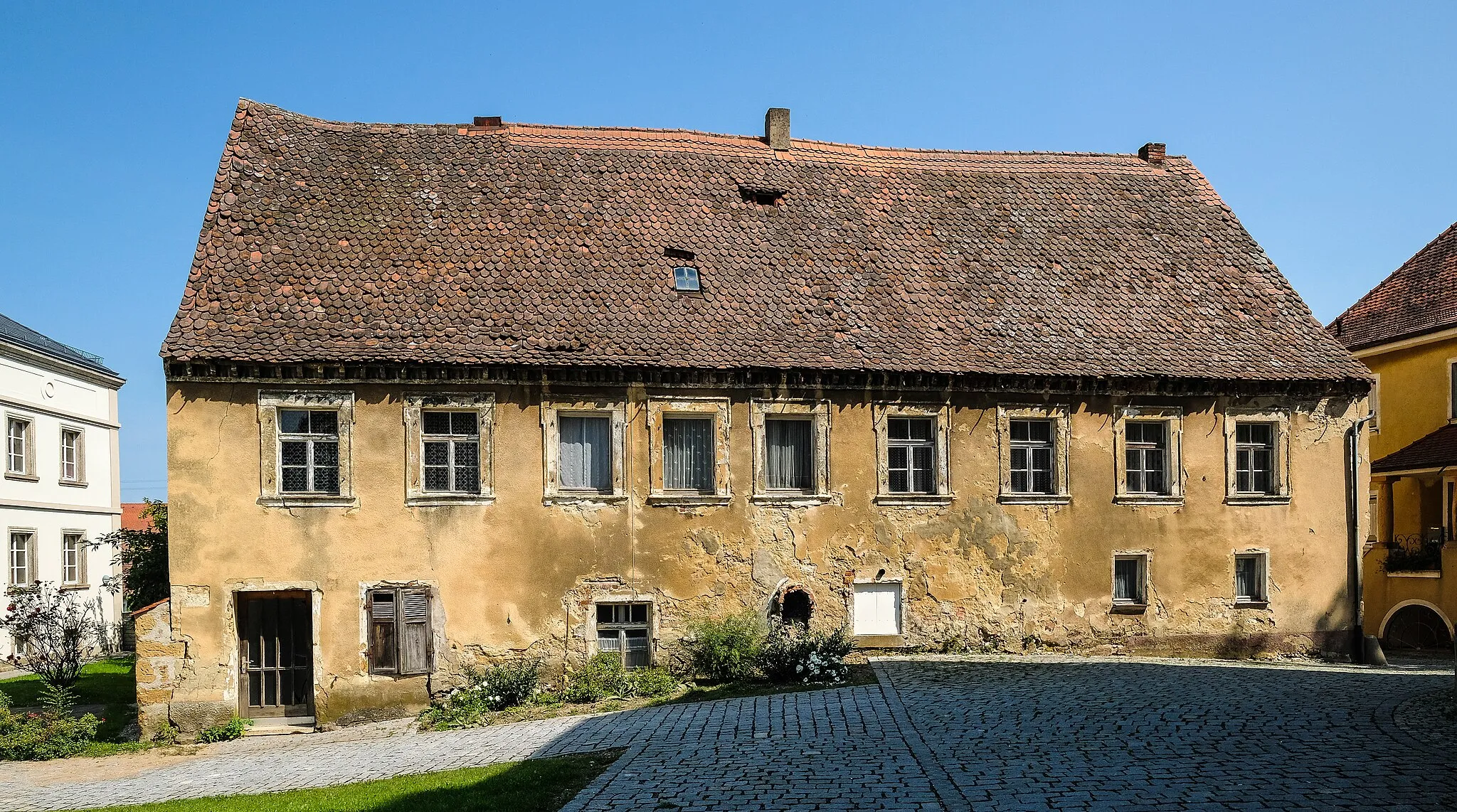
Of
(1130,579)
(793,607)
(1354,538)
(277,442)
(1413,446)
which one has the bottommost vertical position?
(793,607)

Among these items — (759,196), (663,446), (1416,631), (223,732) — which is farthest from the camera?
(1416,631)

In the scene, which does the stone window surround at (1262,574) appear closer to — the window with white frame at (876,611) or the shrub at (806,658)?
the window with white frame at (876,611)

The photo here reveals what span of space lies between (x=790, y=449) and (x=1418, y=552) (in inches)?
619

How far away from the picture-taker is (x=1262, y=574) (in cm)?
1862

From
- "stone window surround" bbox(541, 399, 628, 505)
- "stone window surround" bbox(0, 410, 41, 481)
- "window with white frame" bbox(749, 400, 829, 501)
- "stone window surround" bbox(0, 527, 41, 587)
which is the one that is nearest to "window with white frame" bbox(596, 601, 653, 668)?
"stone window surround" bbox(541, 399, 628, 505)

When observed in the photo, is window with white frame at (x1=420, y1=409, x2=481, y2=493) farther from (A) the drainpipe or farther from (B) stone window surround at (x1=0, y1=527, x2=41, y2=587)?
(B) stone window surround at (x1=0, y1=527, x2=41, y2=587)

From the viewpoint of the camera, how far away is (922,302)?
18641 millimetres

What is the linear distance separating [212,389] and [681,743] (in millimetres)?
8681

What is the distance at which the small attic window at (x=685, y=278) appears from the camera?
18109 millimetres

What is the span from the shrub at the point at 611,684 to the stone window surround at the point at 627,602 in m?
0.46

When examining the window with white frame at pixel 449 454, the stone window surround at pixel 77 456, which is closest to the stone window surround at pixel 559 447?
the window with white frame at pixel 449 454

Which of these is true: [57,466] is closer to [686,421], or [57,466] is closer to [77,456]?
[77,456]

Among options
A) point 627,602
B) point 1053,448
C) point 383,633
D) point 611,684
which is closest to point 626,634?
point 627,602

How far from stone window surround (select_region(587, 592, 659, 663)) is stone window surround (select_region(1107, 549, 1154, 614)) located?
7329 mm
